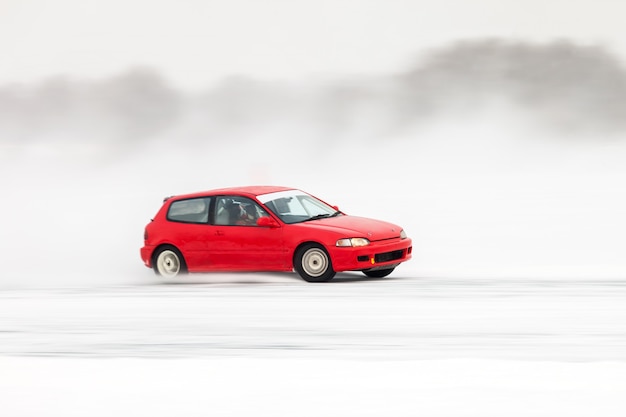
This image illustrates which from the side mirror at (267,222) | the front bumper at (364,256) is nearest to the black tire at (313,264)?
the front bumper at (364,256)

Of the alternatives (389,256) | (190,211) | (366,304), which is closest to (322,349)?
(366,304)

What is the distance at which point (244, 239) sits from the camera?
535 inches

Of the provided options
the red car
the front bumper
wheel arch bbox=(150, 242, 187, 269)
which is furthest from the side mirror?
wheel arch bbox=(150, 242, 187, 269)

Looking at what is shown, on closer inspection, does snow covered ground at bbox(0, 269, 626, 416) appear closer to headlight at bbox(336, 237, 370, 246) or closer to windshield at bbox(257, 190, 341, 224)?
headlight at bbox(336, 237, 370, 246)

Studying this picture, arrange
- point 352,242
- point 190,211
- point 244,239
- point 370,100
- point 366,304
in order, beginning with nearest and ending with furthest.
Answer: point 366,304 < point 352,242 < point 244,239 < point 190,211 < point 370,100

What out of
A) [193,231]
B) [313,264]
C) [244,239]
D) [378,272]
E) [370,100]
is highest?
[370,100]

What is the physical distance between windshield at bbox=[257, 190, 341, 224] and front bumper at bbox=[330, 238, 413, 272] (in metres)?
0.92

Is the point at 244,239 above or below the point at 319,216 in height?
below

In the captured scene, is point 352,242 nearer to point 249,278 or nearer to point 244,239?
point 244,239

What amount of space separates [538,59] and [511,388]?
30.2 m

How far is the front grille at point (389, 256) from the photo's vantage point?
13023 mm

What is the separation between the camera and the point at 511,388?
6.94 m

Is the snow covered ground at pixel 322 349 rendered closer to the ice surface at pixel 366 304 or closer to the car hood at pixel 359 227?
the ice surface at pixel 366 304

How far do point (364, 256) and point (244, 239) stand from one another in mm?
1693
